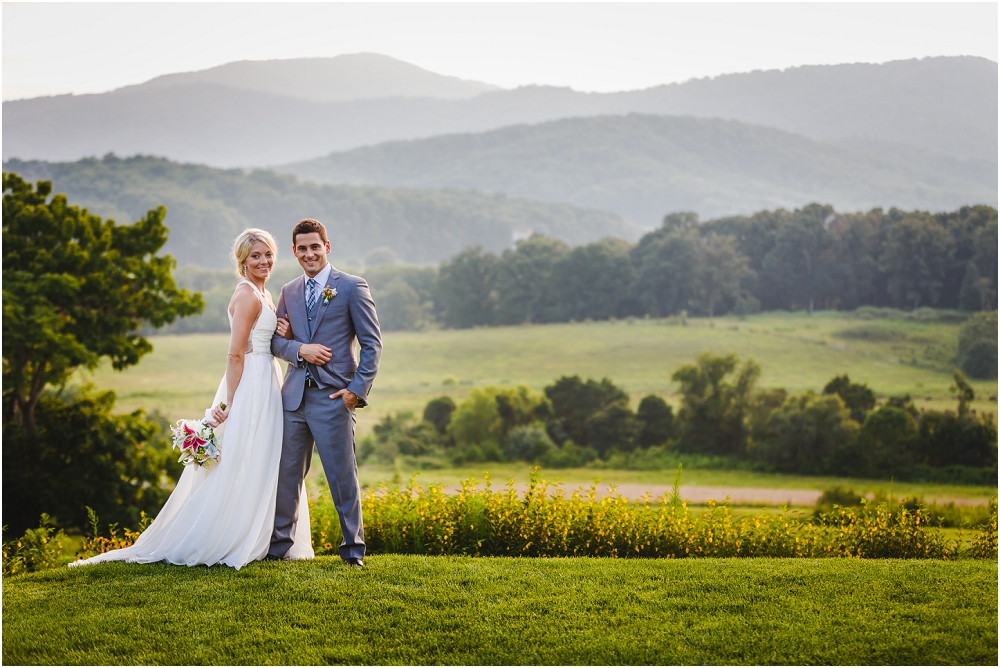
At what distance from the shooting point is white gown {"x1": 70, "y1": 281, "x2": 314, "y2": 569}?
4648 mm

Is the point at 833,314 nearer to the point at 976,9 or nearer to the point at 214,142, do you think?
the point at 976,9

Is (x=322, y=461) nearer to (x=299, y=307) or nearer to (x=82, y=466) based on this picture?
(x=299, y=307)

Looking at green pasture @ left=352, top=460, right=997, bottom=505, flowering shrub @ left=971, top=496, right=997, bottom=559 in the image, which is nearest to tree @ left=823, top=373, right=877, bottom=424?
green pasture @ left=352, top=460, right=997, bottom=505

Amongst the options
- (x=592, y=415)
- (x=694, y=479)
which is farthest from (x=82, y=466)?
(x=694, y=479)

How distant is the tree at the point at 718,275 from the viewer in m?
38.5

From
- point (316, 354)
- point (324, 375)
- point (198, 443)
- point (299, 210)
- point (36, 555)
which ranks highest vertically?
point (299, 210)

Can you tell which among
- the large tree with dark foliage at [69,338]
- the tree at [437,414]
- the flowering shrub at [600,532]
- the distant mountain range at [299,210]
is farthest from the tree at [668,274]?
the flowering shrub at [600,532]

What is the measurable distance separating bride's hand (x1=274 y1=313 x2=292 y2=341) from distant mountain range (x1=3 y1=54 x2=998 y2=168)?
52.6 meters

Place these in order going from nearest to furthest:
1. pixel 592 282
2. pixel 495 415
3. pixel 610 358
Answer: pixel 495 415, pixel 610 358, pixel 592 282

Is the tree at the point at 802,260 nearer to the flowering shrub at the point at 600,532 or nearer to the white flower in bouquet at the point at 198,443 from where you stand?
the flowering shrub at the point at 600,532

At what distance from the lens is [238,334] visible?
4699mm

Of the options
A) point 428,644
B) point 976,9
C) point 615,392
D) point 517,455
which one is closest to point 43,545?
point 428,644

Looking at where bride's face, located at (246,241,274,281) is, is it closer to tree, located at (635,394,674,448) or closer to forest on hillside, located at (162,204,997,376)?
tree, located at (635,394,674,448)

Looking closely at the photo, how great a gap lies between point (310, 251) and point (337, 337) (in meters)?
0.55
